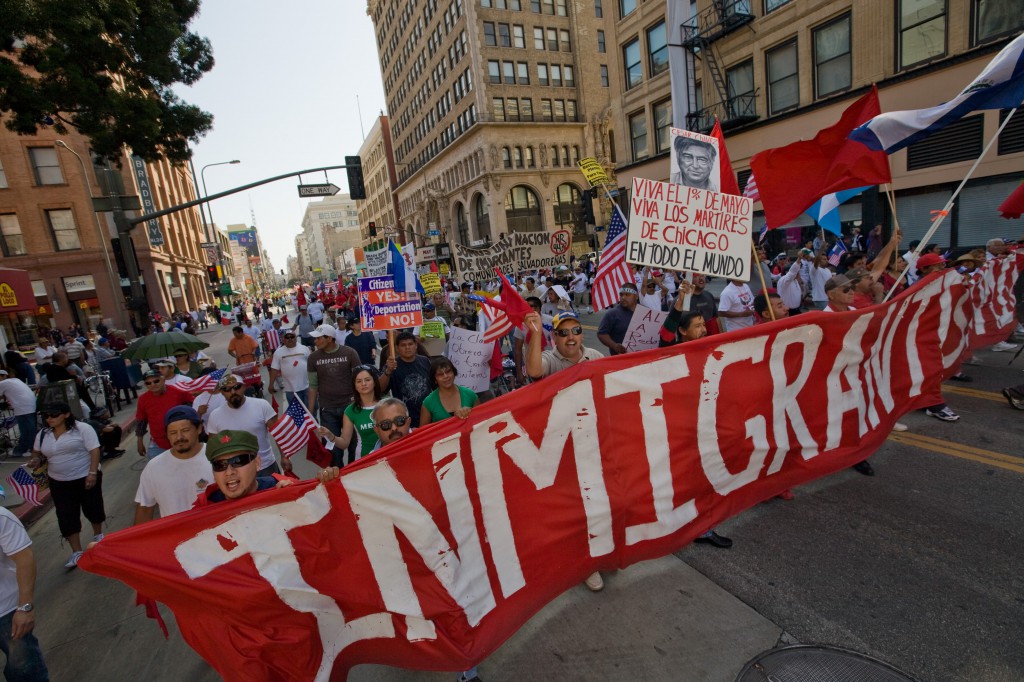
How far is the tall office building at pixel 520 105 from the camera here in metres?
45.3

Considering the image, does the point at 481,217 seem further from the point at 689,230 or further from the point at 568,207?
the point at 689,230

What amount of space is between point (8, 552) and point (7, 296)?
979 inches

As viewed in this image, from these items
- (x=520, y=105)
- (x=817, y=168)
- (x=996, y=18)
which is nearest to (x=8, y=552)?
(x=817, y=168)

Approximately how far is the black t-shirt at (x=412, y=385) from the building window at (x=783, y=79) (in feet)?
66.5

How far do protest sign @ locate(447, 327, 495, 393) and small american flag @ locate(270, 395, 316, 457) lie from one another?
Result: 2557mm

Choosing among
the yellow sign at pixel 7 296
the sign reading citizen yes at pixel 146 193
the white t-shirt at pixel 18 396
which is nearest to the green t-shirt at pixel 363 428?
the white t-shirt at pixel 18 396

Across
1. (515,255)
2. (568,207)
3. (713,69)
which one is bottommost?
(515,255)

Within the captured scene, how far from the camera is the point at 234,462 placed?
109 inches

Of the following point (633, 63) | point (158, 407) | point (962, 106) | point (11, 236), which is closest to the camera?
point (962, 106)

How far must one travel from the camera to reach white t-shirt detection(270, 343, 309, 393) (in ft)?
23.5

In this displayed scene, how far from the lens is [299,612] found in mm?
2436

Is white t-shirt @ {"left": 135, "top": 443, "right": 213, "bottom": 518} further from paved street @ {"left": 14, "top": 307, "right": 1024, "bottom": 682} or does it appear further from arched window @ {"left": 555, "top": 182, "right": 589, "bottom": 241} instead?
arched window @ {"left": 555, "top": 182, "right": 589, "bottom": 241}

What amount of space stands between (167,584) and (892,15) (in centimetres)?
2209

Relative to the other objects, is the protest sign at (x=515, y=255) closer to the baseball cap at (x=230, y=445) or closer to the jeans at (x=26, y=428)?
the jeans at (x=26, y=428)
